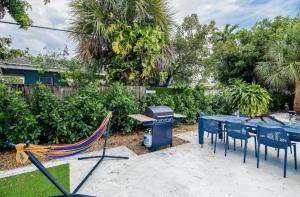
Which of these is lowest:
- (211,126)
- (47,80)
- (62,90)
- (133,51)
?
(211,126)

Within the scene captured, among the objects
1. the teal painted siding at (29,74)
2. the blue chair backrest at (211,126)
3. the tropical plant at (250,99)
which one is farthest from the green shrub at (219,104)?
the teal painted siding at (29,74)

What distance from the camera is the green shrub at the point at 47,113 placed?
13.9 feet

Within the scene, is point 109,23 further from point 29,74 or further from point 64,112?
point 29,74

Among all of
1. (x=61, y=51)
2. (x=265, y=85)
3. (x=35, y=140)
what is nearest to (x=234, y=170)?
(x=35, y=140)

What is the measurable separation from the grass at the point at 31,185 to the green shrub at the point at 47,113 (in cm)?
130

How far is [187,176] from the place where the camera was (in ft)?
9.84

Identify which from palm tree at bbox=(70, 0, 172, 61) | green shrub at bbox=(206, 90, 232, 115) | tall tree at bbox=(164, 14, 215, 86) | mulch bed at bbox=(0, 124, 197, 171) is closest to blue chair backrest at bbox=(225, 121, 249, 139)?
mulch bed at bbox=(0, 124, 197, 171)

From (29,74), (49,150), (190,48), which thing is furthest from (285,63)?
(29,74)

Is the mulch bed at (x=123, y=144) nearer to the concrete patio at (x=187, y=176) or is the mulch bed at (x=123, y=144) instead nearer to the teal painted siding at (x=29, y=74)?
the concrete patio at (x=187, y=176)

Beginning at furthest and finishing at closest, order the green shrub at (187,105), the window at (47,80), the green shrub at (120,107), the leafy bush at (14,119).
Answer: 1. the window at (47,80)
2. the green shrub at (187,105)
3. the green shrub at (120,107)
4. the leafy bush at (14,119)

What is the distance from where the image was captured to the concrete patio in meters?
2.56

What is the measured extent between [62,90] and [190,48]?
7091mm

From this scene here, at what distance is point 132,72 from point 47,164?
377 centimetres

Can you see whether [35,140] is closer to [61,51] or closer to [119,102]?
[119,102]
